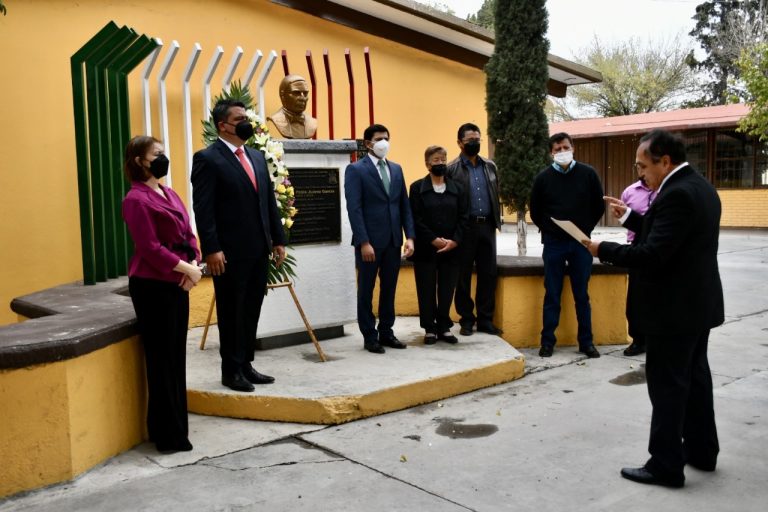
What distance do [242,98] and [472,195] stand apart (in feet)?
7.60

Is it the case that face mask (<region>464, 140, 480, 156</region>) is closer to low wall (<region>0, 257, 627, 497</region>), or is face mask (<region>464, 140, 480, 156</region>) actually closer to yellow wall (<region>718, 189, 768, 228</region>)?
low wall (<region>0, 257, 627, 497</region>)

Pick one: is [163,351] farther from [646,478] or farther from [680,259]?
[680,259]

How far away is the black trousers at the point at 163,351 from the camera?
413 centimetres

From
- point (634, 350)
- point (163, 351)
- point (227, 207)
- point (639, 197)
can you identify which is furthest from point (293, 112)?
point (634, 350)

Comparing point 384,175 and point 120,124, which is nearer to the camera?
point 384,175

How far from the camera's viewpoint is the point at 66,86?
718cm

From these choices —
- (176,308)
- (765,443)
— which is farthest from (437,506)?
(765,443)

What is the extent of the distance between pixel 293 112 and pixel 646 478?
14.3 ft

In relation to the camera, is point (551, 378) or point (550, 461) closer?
point (550, 461)

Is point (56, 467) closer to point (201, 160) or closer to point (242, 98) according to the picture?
point (201, 160)

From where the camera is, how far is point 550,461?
4020mm

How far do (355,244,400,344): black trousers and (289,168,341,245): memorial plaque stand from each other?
0.55 m

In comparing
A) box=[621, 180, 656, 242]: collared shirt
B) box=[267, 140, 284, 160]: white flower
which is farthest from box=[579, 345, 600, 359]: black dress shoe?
box=[267, 140, 284, 160]: white flower

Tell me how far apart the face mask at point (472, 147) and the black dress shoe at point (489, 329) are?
5.36 feet
